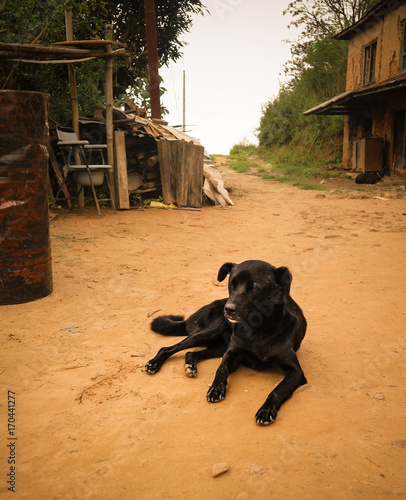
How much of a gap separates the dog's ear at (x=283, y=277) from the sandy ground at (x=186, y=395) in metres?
0.60

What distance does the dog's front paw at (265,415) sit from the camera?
2291 mm

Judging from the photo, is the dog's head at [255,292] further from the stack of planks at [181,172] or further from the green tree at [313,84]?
the green tree at [313,84]

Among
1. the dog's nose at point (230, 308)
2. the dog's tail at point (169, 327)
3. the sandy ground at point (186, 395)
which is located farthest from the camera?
the dog's tail at point (169, 327)

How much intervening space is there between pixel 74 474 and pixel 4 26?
7599 mm

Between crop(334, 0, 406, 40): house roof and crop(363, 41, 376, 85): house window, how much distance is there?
831 mm

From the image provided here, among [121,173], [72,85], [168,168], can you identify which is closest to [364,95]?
[168,168]

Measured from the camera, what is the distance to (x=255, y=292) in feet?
9.08

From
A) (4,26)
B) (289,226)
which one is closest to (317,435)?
(289,226)

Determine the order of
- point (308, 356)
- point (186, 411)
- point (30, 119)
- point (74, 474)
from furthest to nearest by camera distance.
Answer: point (30, 119), point (308, 356), point (186, 411), point (74, 474)

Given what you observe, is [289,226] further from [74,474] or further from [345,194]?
[74,474]

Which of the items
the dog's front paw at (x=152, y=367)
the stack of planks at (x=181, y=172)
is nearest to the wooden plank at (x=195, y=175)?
the stack of planks at (x=181, y=172)

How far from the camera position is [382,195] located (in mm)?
12062

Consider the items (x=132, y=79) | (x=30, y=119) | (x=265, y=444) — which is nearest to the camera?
(x=265, y=444)

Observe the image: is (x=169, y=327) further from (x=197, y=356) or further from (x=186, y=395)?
(x=186, y=395)
